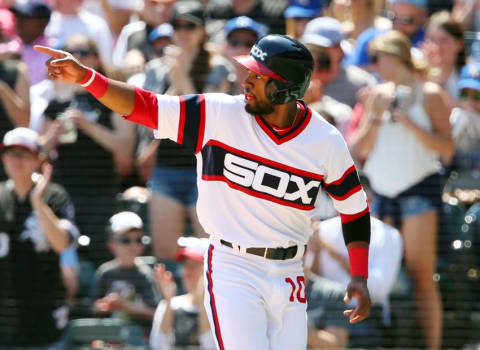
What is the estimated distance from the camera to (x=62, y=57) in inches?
135

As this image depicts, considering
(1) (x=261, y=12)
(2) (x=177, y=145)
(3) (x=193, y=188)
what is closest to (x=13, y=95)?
(2) (x=177, y=145)

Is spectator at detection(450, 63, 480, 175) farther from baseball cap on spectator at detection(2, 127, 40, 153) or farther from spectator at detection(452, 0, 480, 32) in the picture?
baseball cap on spectator at detection(2, 127, 40, 153)

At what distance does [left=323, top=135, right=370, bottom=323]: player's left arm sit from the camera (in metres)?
3.79

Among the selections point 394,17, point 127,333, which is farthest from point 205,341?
point 394,17

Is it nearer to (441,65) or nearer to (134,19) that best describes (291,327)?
(441,65)

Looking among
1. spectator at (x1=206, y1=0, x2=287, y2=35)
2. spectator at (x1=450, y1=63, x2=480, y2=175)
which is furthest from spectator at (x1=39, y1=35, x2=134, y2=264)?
spectator at (x1=450, y1=63, x2=480, y2=175)

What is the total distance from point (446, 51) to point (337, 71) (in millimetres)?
771

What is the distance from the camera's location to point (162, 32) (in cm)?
659

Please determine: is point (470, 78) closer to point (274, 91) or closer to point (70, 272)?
point (70, 272)

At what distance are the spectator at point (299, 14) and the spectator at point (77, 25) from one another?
4.06 ft

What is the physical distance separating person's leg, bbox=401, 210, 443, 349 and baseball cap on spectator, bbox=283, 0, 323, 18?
5.33 ft

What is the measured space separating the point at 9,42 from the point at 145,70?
99 cm

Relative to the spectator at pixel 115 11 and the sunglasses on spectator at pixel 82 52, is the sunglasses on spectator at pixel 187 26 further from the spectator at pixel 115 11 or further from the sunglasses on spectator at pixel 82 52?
the spectator at pixel 115 11

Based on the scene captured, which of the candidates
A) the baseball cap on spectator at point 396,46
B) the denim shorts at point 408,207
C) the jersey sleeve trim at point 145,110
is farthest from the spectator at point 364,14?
the jersey sleeve trim at point 145,110
